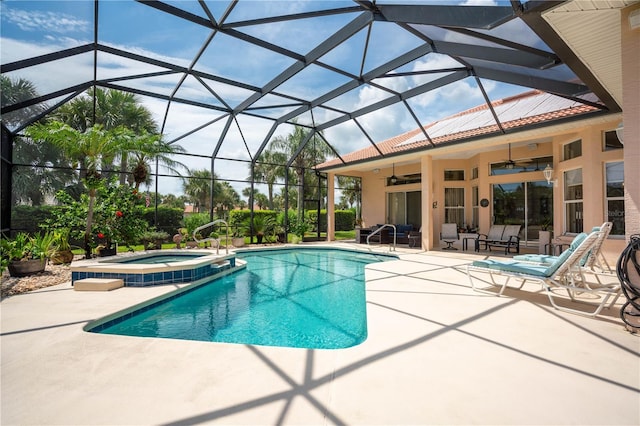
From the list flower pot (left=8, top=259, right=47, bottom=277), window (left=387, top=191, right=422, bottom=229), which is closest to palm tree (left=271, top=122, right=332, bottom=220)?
window (left=387, top=191, right=422, bottom=229)

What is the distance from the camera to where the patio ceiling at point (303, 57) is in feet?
17.9

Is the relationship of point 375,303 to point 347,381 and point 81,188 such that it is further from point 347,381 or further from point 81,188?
point 81,188

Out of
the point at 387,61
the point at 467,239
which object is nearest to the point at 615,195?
the point at 467,239

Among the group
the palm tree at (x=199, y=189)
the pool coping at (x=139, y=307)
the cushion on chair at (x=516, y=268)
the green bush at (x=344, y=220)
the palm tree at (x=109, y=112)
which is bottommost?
the pool coping at (x=139, y=307)

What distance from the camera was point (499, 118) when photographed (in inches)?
384

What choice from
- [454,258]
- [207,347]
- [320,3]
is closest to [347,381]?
[207,347]

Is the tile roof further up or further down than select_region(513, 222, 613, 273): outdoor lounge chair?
further up

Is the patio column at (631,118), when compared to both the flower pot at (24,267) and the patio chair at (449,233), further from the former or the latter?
the flower pot at (24,267)

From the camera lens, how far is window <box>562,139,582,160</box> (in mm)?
9094

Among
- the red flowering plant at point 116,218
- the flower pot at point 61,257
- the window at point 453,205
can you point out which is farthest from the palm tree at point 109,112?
the window at point 453,205

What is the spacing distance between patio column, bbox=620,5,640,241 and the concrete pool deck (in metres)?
1.48

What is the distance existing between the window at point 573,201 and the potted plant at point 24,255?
14.1 meters

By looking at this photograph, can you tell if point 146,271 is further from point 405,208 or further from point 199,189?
point 199,189

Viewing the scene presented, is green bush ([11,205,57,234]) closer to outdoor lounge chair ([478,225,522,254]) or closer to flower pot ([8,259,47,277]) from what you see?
flower pot ([8,259,47,277])
